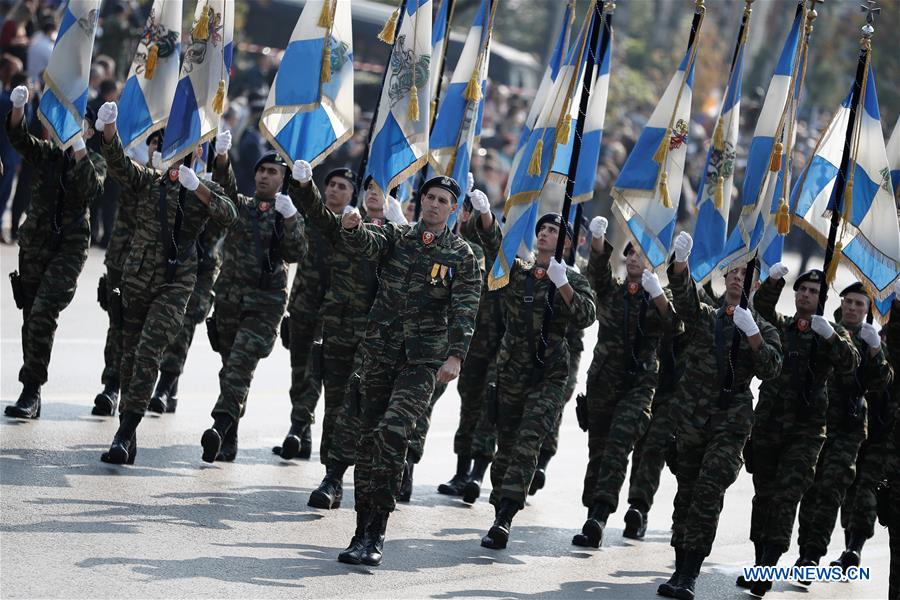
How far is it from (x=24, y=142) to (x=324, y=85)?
2207mm

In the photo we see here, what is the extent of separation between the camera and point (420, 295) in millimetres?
9094

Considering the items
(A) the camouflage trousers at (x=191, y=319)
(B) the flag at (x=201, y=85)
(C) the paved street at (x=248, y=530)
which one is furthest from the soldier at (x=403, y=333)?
(A) the camouflage trousers at (x=191, y=319)

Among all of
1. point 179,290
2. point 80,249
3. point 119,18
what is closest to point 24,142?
point 80,249

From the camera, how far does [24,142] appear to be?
10.8 meters

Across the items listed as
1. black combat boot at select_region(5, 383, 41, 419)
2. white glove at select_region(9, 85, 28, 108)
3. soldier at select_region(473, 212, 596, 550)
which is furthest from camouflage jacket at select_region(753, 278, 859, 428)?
white glove at select_region(9, 85, 28, 108)

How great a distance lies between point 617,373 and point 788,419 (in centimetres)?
129

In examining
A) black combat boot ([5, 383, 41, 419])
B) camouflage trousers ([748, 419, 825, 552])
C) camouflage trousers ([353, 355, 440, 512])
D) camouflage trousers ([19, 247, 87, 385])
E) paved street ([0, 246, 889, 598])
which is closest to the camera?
paved street ([0, 246, 889, 598])

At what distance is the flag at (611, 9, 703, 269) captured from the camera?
1073 cm

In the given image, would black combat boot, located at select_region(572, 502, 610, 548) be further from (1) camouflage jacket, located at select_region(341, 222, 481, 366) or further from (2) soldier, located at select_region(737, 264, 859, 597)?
(1) camouflage jacket, located at select_region(341, 222, 481, 366)

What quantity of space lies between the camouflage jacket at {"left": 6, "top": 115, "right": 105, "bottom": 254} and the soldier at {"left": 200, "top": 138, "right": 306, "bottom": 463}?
1.06m

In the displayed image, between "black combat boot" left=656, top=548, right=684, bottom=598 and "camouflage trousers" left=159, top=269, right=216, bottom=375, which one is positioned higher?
"camouflage trousers" left=159, top=269, right=216, bottom=375

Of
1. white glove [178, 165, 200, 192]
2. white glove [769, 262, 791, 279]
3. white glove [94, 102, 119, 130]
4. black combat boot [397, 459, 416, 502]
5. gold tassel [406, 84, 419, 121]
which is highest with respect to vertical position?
gold tassel [406, 84, 419, 121]

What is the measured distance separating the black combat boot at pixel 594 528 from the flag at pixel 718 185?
175 cm

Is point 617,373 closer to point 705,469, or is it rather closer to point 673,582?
point 705,469
